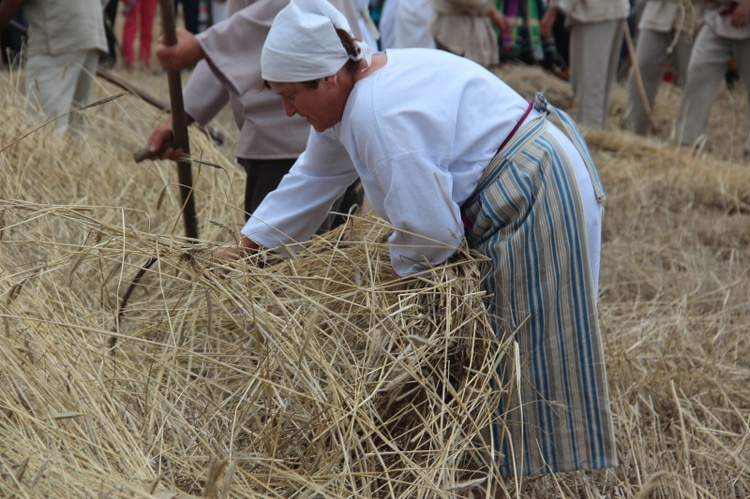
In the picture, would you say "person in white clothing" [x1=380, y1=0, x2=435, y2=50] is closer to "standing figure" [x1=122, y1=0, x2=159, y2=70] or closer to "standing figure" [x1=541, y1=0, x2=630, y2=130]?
"standing figure" [x1=541, y1=0, x2=630, y2=130]

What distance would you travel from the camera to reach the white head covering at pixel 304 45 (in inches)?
72.1

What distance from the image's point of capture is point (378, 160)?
1829 mm

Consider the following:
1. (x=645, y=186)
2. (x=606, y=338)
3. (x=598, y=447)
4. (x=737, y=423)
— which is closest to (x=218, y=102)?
(x=606, y=338)

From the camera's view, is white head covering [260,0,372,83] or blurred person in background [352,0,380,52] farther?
blurred person in background [352,0,380,52]

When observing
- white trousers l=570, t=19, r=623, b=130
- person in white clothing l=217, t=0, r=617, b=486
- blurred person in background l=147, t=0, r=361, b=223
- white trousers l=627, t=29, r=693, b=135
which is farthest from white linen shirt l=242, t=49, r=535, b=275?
white trousers l=627, t=29, r=693, b=135

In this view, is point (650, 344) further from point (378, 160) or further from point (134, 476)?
point (134, 476)

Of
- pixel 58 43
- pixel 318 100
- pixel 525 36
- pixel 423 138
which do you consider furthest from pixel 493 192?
pixel 525 36

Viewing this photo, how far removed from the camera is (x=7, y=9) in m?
3.65

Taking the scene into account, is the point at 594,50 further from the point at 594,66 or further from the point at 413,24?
the point at 413,24

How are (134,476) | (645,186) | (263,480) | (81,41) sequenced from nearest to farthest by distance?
(134,476), (263,480), (81,41), (645,186)

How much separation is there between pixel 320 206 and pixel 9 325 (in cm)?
73

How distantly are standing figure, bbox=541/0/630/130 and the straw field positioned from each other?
9.49ft

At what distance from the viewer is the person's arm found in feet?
11.9

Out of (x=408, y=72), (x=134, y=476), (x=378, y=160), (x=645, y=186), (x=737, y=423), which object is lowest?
(x=645, y=186)
